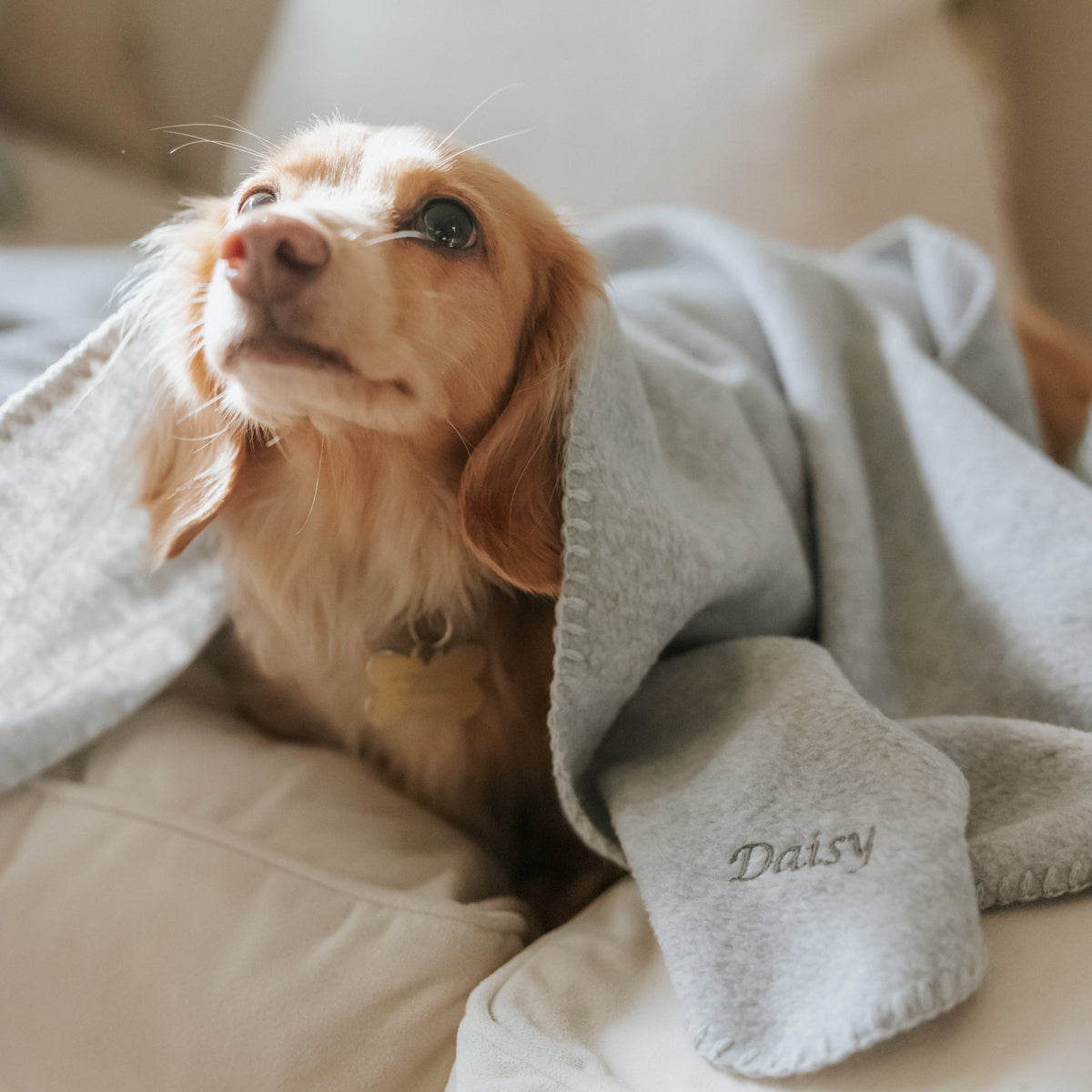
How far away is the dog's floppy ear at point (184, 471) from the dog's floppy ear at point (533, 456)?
8.6 inches

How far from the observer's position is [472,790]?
2.93 ft

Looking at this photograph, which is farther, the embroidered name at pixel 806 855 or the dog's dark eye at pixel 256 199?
the dog's dark eye at pixel 256 199

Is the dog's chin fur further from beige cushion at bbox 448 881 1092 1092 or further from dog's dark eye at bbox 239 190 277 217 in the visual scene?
beige cushion at bbox 448 881 1092 1092

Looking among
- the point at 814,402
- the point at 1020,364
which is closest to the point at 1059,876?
the point at 814,402

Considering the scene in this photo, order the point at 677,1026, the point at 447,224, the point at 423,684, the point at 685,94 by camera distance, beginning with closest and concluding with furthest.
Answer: the point at 677,1026
the point at 447,224
the point at 423,684
the point at 685,94

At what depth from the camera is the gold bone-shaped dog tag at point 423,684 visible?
819 millimetres

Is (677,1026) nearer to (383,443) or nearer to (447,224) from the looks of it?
(383,443)

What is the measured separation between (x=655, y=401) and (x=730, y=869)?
1.41ft

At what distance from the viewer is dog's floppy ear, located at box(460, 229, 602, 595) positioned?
741 mm

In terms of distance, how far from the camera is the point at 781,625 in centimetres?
88

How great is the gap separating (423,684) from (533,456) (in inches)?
9.0

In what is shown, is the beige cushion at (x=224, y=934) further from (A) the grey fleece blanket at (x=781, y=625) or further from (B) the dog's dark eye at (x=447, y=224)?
(B) the dog's dark eye at (x=447, y=224)

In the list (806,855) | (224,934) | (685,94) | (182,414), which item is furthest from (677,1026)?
(685,94)

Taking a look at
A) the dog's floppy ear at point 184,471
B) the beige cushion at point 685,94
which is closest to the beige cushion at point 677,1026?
the dog's floppy ear at point 184,471
